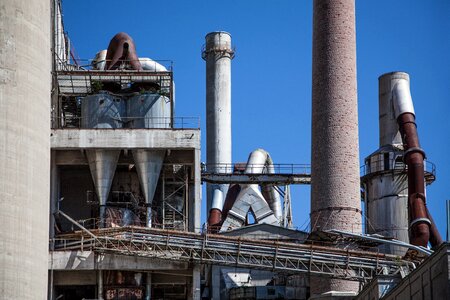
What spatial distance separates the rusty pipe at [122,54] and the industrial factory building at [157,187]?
0.08m

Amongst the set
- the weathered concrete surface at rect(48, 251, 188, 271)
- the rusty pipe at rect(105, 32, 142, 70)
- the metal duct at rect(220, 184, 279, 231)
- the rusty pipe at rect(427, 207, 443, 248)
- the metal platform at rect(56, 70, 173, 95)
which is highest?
the rusty pipe at rect(105, 32, 142, 70)

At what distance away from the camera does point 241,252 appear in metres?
52.5

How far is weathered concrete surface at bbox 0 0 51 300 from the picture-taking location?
42812 mm

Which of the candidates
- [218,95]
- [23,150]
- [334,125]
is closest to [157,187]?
[334,125]

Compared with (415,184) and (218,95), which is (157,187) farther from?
(218,95)

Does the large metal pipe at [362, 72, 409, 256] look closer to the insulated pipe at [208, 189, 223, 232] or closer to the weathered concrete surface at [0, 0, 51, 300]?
the insulated pipe at [208, 189, 223, 232]

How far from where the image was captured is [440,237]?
192 ft

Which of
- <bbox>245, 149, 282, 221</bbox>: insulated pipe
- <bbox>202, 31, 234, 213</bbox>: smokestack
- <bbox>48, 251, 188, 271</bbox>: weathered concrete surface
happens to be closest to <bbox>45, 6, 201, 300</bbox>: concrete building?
<bbox>48, 251, 188, 271</bbox>: weathered concrete surface

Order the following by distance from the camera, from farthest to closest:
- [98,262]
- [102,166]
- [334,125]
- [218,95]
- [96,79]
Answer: [218,95]
[96,79]
[102,166]
[334,125]
[98,262]

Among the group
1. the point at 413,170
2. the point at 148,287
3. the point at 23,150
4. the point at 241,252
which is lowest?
the point at 148,287

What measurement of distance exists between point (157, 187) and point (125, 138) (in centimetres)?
404

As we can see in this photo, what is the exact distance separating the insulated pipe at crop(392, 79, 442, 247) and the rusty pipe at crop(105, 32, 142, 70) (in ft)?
46.9

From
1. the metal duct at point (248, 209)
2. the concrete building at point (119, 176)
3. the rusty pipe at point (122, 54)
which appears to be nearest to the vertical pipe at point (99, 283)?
the concrete building at point (119, 176)

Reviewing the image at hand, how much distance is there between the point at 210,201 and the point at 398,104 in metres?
21.6
